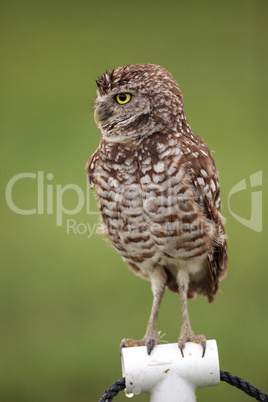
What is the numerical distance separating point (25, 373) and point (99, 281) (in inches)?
22.6

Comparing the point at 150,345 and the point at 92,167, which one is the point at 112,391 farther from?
the point at 92,167

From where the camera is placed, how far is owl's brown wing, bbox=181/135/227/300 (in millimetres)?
1594

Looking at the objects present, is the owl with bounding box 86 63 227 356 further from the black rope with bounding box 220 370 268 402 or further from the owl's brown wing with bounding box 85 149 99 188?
the black rope with bounding box 220 370 268 402

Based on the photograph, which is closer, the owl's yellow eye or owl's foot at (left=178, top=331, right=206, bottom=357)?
owl's foot at (left=178, top=331, right=206, bottom=357)

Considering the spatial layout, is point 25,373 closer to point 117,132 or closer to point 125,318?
point 125,318

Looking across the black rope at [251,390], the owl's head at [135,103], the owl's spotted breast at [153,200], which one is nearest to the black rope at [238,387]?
the black rope at [251,390]

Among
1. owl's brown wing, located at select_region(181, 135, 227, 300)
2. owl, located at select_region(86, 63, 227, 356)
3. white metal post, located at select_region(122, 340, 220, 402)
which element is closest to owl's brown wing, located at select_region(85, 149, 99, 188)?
owl, located at select_region(86, 63, 227, 356)

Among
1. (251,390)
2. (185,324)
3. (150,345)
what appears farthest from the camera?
(185,324)

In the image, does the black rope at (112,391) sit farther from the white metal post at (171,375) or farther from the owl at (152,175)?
the owl at (152,175)

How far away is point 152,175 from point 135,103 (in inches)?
7.0

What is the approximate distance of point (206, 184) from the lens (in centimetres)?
163

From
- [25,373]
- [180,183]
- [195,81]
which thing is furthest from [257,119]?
[180,183]

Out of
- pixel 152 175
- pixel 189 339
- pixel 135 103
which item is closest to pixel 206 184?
pixel 152 175

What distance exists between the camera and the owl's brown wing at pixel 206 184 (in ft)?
5.23
